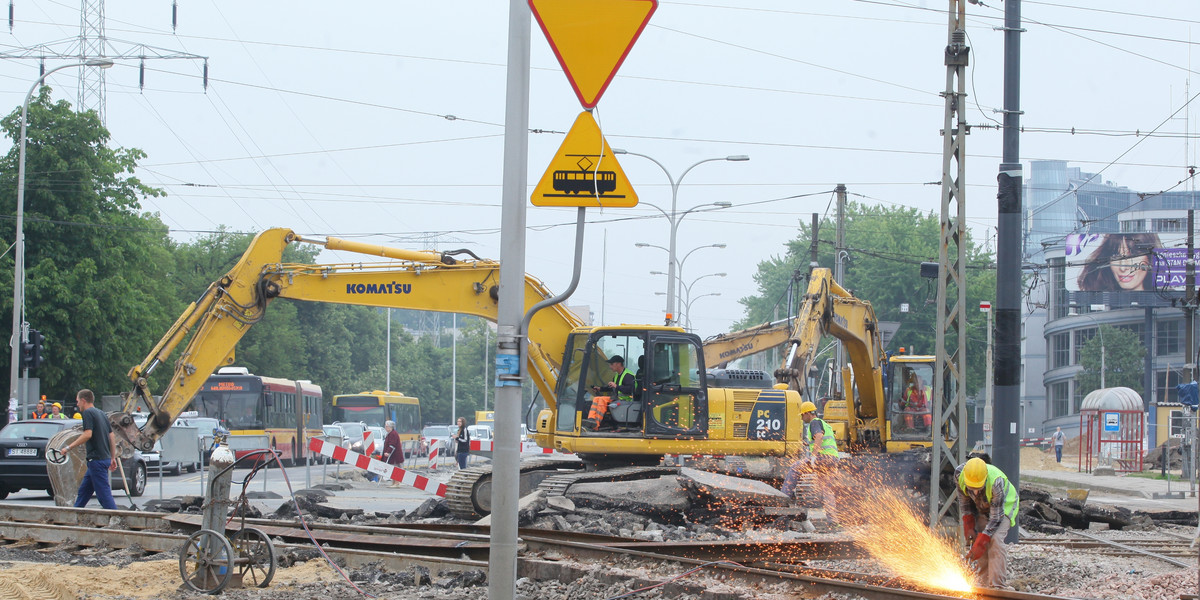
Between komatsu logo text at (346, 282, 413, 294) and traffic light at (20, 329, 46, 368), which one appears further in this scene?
traffic light at (20, 329, 46, 368)

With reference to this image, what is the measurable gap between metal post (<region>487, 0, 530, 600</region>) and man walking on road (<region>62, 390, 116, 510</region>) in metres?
9.54

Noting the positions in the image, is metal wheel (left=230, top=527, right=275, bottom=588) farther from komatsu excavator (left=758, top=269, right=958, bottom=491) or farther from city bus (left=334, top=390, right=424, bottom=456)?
city bus (left=334, top=390, right=424, bottom=456)

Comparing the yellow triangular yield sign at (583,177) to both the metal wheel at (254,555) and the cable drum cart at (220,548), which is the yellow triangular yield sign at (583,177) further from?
the metal wheel at (254,555)

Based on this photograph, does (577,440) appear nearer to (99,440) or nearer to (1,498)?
(99,440)

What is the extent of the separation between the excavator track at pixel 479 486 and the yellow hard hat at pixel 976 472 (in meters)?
6.81

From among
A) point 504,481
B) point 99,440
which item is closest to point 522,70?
point 504,481

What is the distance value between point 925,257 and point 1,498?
5736 centimetres

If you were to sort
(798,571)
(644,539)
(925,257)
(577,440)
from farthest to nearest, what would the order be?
(925,257) → (577,440) → (644,539) → (798,571)

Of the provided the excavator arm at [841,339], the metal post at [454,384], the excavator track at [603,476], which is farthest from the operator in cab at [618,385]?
the metal post at [454,384]

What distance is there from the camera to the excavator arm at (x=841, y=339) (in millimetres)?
18859

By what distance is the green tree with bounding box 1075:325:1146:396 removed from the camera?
63.2 meters

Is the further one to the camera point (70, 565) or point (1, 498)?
point (1, 498)

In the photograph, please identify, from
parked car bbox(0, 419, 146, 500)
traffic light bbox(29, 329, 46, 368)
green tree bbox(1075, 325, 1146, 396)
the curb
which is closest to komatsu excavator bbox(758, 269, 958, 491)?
the curb

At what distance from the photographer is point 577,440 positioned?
15.1 metres
